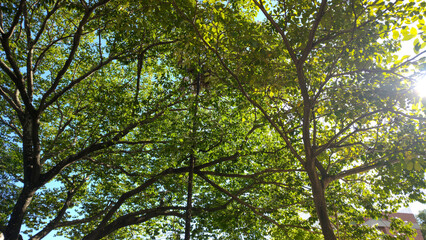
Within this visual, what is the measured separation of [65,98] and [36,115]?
2.22m

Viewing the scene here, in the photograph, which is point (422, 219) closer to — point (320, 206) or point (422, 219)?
point (422, 219)

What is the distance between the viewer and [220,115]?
8.45m

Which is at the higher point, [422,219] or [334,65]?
[422,219]

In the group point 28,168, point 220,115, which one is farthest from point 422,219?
point 28,168

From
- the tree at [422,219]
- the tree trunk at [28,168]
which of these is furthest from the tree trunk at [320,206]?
the tree at [422,219]

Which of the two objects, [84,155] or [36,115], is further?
[84,155]

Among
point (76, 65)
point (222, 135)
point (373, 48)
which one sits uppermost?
point (76, 65)

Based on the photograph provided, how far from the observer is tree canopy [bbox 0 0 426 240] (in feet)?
16.4

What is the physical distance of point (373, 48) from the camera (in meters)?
5.11

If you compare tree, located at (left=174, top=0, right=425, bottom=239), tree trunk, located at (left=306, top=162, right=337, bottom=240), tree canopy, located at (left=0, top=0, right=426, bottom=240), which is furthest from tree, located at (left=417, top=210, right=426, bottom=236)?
tree trunk, located at (left=306, top=162, right=337, bottom=240)

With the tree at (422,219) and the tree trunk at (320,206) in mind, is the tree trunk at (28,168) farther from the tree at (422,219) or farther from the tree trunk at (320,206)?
the tree at (422,219)

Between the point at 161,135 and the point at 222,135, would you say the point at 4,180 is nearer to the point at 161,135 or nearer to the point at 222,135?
the point at 161,135

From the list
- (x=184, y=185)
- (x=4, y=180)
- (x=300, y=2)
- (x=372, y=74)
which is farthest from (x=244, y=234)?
(x=4, y=180)

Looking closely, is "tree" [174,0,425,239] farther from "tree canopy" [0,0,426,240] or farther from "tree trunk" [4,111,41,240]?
"tree trunk" [4,111,41,240]
